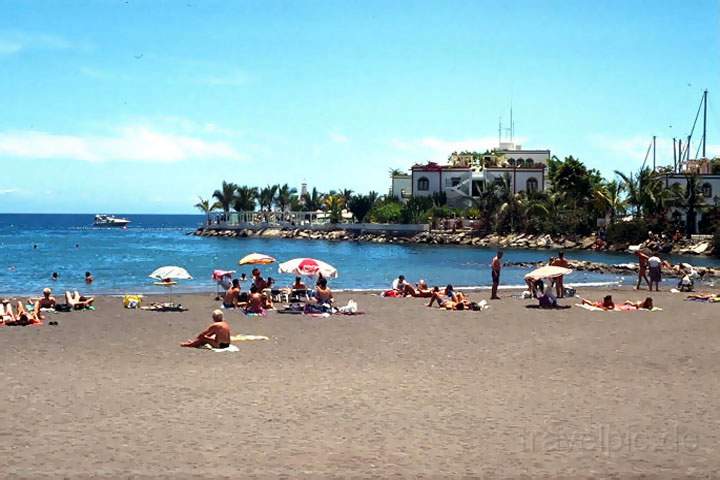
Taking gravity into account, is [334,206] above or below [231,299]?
above

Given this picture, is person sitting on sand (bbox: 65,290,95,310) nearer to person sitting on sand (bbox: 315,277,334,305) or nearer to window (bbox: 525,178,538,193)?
person sitting on sand (bbox: 315,277,334,305)

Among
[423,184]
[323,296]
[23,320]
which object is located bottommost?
[23,320]

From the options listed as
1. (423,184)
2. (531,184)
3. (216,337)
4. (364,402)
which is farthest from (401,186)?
(364,402)

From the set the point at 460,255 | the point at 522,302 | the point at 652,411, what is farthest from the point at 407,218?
the point at 652,411

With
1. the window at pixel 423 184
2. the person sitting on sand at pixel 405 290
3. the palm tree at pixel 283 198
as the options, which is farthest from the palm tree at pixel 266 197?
the person sitting on sand at pixel 405 290

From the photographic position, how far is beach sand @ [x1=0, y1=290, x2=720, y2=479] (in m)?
9.55

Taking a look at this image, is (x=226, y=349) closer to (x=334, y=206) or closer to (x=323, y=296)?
(x=323, y=296)

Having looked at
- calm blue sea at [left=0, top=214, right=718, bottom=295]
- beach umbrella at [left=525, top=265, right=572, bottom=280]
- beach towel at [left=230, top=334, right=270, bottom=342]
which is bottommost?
calm blue sea at [left=0, top=214, right=718, bottom=295]

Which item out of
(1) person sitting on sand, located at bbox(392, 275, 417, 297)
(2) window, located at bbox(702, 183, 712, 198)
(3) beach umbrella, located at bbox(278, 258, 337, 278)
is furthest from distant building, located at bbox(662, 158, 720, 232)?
(3) beach umbrella, located at bbox(278, 258, 337, 278)

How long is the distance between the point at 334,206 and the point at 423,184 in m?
20.5

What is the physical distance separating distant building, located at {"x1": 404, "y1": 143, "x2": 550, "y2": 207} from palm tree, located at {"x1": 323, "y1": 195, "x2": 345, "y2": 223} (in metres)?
15.9

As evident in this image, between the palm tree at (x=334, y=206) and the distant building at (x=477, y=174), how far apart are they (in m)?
15.9

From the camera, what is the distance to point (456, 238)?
93188mm

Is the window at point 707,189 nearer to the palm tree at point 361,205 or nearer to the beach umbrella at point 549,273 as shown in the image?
the palm tree at point 361,205
